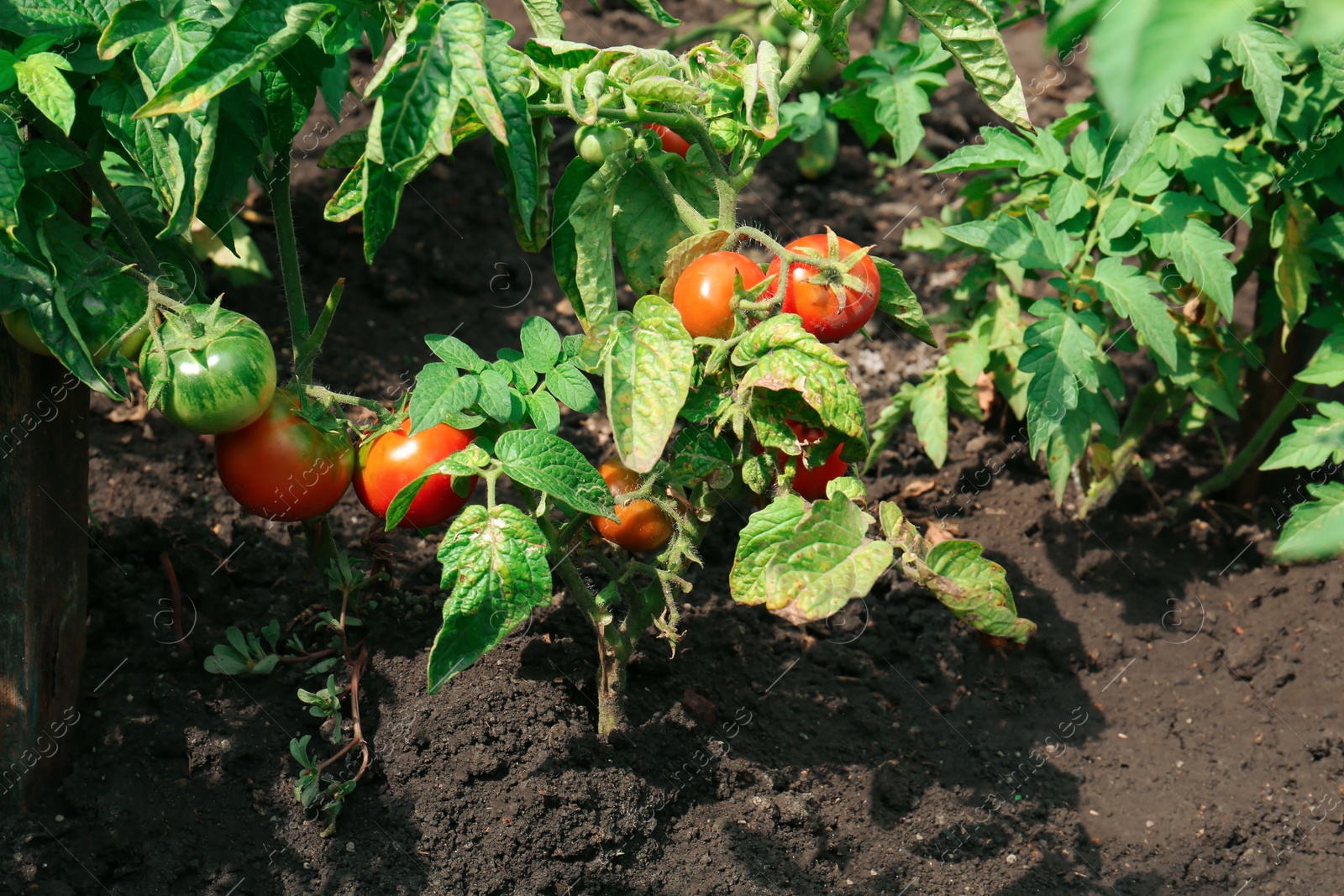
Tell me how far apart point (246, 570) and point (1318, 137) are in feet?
7.18

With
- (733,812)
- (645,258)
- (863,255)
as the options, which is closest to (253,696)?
(733,812)

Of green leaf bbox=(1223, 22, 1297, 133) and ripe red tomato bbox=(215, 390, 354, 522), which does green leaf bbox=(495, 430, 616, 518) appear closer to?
ripe red tomato bbox=(215, 390, 354, 522)

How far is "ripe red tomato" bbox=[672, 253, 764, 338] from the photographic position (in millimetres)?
1420

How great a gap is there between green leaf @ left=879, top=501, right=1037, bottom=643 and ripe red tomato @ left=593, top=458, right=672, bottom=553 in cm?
37

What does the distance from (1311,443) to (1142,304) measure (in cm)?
45

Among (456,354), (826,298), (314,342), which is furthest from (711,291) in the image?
(314,342)

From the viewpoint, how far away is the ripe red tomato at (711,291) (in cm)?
142

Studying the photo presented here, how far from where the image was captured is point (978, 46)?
1.45 metres

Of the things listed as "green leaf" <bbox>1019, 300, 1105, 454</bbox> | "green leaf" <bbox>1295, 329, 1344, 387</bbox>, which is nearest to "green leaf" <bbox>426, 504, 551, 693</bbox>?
"green leaf" <bbox>1019, 300, 1105, 454</bbox>

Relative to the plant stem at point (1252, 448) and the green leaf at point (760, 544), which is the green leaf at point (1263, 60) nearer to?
the plant stem at point (1252, 448)

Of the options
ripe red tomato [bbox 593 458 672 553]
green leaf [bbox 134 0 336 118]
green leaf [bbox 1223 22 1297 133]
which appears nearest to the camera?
green leaf [bbox 134 0 336 118]

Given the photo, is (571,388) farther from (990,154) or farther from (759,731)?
(990,154)

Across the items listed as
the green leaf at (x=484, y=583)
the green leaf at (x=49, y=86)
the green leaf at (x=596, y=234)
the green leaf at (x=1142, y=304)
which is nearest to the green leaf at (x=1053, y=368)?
the green leaf at (x=1142, y=304)

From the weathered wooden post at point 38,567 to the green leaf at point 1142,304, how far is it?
1.76m
